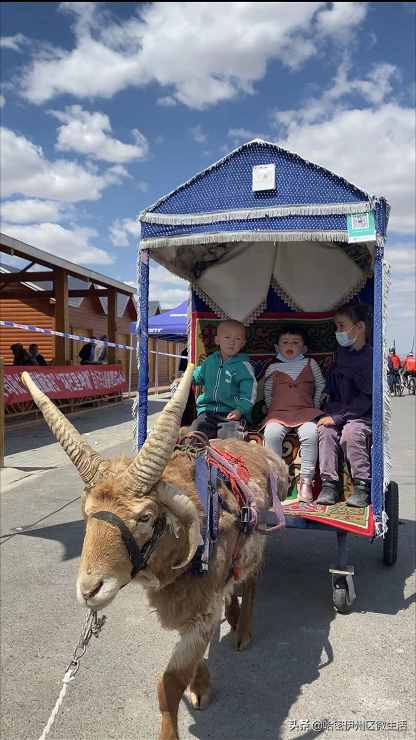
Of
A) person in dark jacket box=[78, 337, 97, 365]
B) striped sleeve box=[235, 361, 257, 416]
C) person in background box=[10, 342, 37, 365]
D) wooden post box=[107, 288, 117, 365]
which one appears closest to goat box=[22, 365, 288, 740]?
striped sleeve box=[235, 361, 257, 416]

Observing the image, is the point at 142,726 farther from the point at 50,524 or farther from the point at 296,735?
the point at 50,524

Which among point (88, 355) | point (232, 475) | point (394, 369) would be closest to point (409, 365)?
point (394, 369)

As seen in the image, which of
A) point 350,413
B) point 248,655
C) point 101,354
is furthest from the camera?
point 101,354

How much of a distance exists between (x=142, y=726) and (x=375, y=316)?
3076 millimetres

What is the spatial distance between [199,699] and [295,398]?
2686mm

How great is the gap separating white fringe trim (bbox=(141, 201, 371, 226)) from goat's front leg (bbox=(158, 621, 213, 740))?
290 cm

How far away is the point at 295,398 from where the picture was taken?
485 centimetres

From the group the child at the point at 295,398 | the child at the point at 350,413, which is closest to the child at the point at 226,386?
the child at the point at 295,398

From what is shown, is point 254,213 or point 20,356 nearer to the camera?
point 254,213

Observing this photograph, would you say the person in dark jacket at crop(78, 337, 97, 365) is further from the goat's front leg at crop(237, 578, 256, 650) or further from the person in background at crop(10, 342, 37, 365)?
the goat's front leg at crop(237, 578, 256, 650)

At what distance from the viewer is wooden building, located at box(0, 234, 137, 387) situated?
14906 mm

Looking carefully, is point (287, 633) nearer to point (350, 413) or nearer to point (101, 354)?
point (350, 413)

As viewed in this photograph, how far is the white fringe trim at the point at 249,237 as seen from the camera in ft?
13.0

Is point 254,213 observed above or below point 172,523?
above
